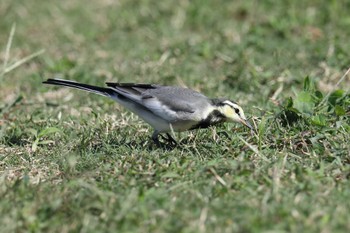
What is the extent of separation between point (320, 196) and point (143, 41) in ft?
19.1

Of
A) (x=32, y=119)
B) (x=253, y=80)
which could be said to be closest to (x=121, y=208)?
(x=32, y=119)

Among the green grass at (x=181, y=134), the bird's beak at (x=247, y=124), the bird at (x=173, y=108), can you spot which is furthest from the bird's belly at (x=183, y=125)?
the bird's beak at (x=247, y=124)

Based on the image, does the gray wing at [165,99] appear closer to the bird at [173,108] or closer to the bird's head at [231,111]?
the bird at [173,108]

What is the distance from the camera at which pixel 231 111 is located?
619 centimetres

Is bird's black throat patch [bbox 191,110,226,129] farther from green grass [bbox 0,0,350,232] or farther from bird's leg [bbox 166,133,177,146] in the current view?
bird's leg [bbox 166,133,177,146]

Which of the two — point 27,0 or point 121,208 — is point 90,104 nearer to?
point 121,208

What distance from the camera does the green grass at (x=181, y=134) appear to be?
470 cm

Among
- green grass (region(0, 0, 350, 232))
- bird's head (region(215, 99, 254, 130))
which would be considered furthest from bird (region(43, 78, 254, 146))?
green grass (region(0, 0, 350, 232))

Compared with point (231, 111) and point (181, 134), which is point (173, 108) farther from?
point (181, 134)

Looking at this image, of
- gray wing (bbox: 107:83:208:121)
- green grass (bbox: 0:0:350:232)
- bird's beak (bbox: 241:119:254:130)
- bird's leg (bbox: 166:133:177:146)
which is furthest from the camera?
bird's leg (bbox: 166:133:177:146)

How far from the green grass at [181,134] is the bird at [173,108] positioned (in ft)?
0.61

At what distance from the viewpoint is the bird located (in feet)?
19.9

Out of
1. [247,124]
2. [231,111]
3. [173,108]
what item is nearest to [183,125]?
[173,108]

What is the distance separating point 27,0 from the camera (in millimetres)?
12055
